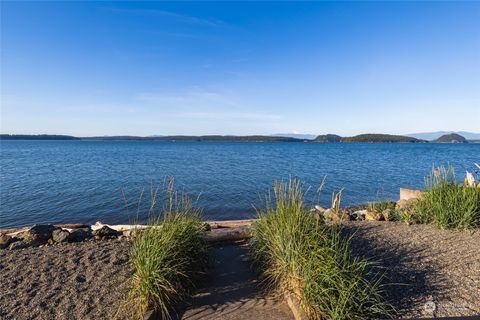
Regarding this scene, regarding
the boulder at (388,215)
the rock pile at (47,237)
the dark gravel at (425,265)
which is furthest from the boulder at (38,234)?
the boulder at (388,215)

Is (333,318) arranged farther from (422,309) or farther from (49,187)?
(49,187)

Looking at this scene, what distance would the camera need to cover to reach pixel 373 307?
3906mm

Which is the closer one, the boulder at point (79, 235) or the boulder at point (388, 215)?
the boulder at point (79, 235)

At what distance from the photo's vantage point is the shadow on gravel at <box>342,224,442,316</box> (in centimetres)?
428

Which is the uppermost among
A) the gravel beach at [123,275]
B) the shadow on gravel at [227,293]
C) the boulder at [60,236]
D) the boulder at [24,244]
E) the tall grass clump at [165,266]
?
the tall grass clump at [165,266]

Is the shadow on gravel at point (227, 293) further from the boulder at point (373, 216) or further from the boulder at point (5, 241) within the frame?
the boulder at point (5, 241)

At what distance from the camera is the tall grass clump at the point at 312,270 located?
12.5 feet

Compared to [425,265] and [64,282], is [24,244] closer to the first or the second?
[64,282]

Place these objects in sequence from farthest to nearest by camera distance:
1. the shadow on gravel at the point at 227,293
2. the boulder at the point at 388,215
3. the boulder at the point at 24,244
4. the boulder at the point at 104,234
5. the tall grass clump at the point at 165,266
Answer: the boulder at the point at 388,215 → the boulder at the point at 104,234 → the boulder at the point at 24,244 → the shadow on gravel at the point at 227,293 → the tall grass clump at the point at 165,266

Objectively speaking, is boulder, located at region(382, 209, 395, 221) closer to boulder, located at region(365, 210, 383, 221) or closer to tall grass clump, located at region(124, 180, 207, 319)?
boulder, located at region(365, 210, 383, 221)

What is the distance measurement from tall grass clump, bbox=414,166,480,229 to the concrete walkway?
5725 mm

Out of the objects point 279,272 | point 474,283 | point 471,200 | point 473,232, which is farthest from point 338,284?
point 471,200

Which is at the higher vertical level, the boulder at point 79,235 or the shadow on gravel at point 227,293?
the boulder at point 79,235

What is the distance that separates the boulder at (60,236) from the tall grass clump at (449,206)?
10.5m
